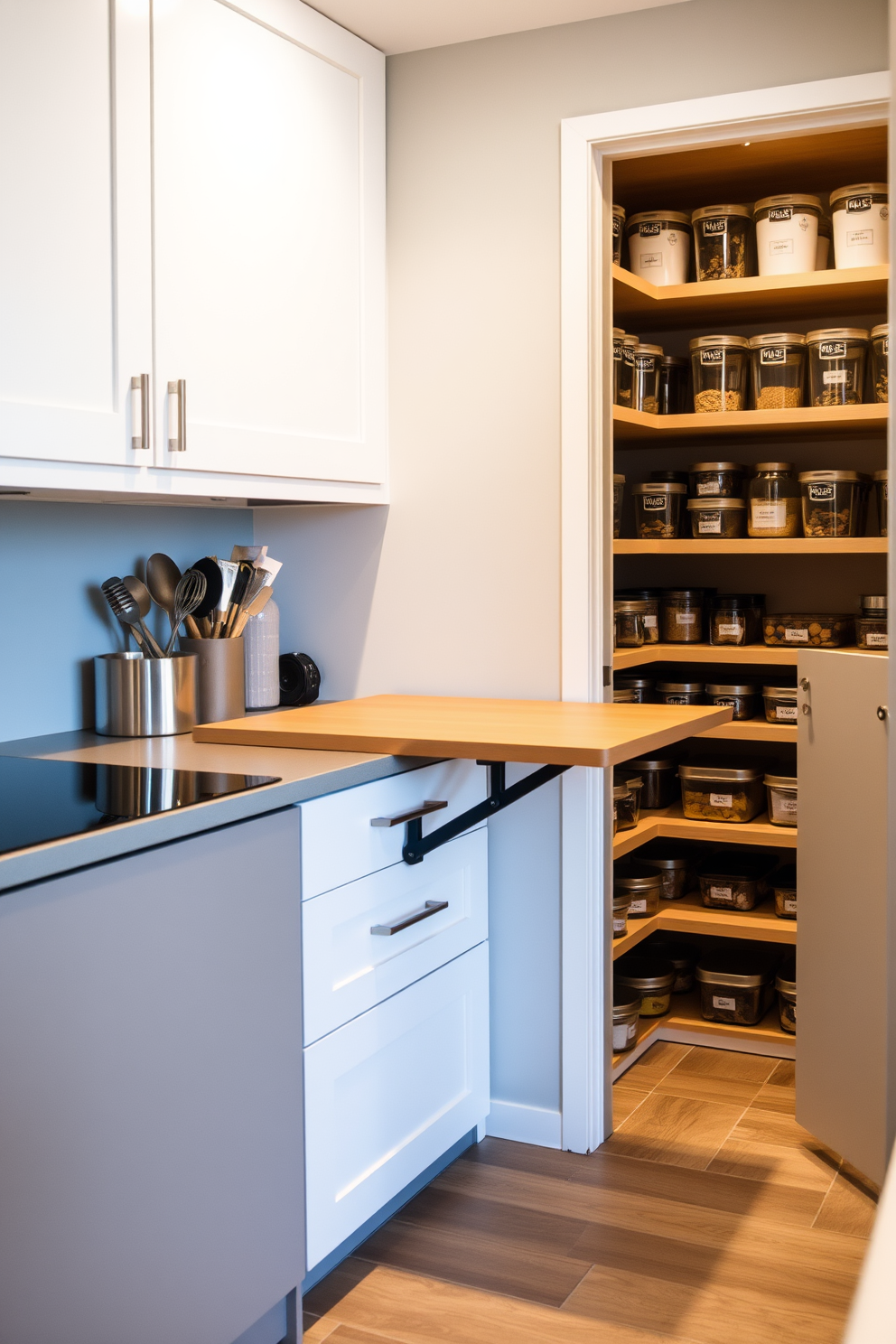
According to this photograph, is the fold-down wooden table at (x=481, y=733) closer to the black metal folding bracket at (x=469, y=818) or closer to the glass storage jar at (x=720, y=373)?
the black metal folding bracket at (x=469, y=818)

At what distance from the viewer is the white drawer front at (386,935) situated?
188 centimetres

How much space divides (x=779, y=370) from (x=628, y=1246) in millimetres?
2011

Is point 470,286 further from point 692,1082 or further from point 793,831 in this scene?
point 692,1082

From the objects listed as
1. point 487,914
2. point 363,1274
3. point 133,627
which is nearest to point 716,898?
point 487,914

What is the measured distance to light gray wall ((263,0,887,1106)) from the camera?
2469mm

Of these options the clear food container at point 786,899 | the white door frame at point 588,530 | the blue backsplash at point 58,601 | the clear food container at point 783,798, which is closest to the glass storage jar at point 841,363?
the white door frame at point 588,530

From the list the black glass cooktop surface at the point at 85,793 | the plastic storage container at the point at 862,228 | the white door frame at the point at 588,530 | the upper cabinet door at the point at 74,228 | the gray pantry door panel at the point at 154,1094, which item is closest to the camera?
the gray pantry door panel at the point at 154,1094

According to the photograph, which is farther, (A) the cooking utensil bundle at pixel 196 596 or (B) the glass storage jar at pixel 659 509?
(B) the glass storage jar at pixel 659 509

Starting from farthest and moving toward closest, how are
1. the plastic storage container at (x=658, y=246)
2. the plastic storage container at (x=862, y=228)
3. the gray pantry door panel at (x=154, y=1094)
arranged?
the plastic storage container at (x=658, y=246), the plastic storage container at (x=862, y=228), the gray pantry door panel at (x=154, y=1094)

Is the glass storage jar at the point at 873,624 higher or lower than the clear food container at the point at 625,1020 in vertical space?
higher

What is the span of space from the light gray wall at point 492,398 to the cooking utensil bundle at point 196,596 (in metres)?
0.32

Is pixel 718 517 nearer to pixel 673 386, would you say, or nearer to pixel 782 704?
pixel 673 386

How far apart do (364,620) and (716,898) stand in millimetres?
1240

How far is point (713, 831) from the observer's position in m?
3.15
